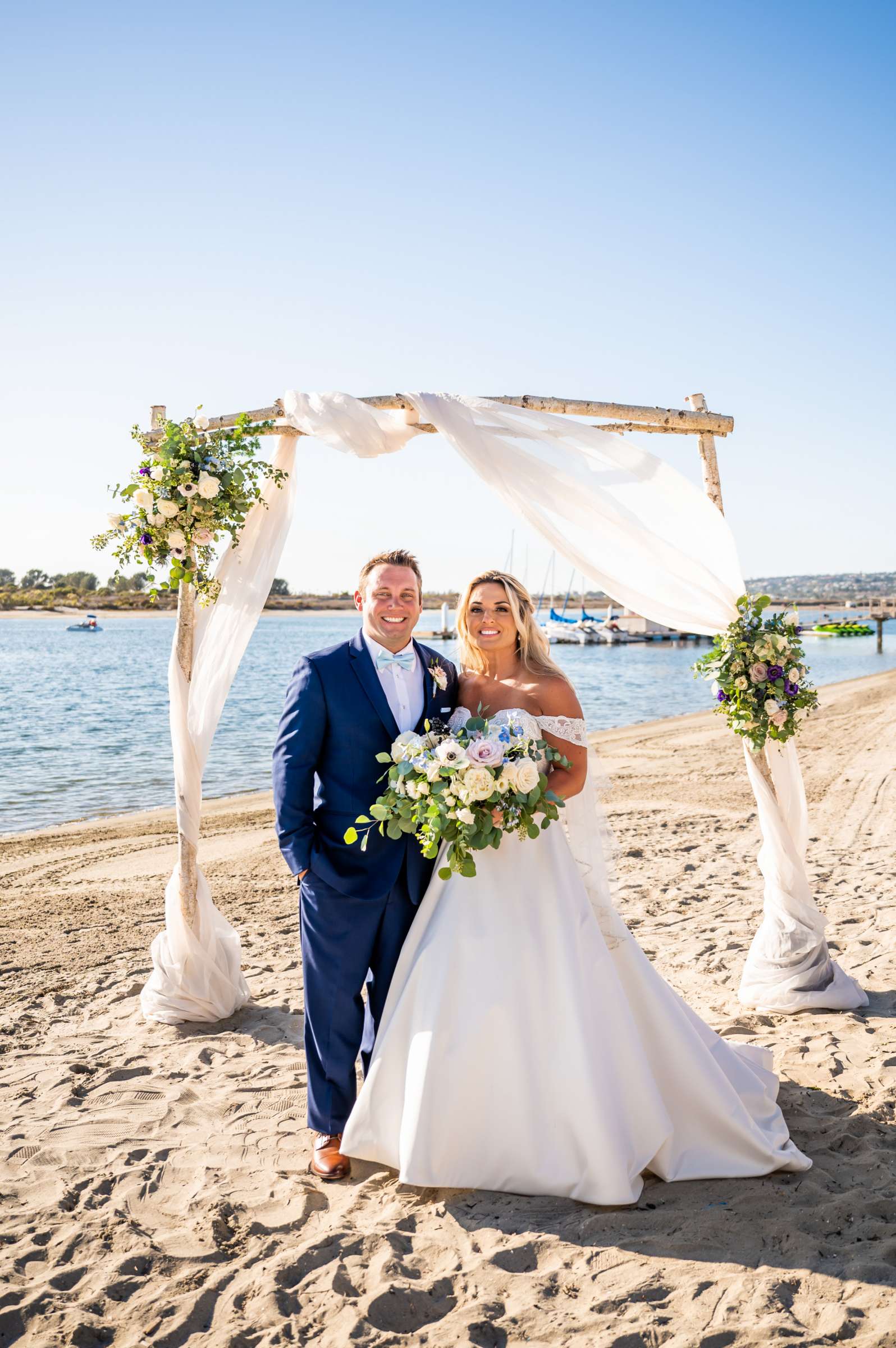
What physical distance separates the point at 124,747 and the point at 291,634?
63.5 m

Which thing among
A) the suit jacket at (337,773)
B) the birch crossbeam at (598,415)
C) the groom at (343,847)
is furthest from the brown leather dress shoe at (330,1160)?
the birch crossbeam at (598,415)

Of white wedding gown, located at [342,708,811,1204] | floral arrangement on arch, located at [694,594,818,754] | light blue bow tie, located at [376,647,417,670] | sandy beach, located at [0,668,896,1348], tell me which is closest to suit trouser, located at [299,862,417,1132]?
white wedding gown, located at [342,708,811,1204]

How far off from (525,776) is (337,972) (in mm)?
1175

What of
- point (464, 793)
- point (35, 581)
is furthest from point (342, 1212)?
point (35, 581)

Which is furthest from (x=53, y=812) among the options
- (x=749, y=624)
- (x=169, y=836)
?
(x=749, y=624)

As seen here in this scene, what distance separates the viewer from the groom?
3697mm

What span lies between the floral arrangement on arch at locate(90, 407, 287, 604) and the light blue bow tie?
4.71 ft

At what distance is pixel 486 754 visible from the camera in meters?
3.35

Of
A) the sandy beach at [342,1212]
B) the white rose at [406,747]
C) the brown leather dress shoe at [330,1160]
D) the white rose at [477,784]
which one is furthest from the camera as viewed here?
the brown leather dress shoe at [330,1160]

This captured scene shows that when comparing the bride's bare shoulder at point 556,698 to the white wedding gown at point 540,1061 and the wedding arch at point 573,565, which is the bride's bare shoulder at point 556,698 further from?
the wedding arch at point 573,565

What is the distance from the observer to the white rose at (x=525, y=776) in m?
3.33

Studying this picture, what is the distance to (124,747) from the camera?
18.4 m

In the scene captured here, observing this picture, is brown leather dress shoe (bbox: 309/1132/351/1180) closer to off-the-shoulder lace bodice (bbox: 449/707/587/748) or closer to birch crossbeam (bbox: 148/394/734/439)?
off-the-shoulder lace bodice (bbox: 449/707/587/748)

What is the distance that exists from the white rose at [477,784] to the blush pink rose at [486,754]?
40 mm
